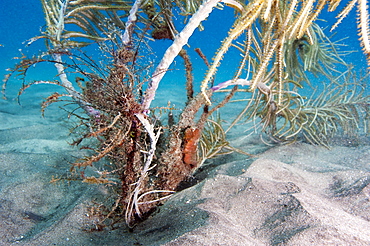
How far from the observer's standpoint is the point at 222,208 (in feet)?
6.20

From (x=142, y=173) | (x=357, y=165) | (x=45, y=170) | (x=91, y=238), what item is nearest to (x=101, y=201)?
(x=91, y=238)

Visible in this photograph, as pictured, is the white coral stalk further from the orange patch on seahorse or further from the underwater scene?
the orange patch on seahorse

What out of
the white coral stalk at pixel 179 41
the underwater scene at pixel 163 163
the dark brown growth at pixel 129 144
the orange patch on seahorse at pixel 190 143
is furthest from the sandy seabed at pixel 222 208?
the white coral stalk at pixel 179 41

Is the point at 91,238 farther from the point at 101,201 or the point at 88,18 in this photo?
the point at 88,18

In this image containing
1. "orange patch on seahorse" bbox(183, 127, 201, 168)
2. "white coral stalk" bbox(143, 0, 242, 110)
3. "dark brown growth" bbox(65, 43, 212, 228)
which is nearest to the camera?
"dark brown growth" bbox(65, 43, 212, 228)

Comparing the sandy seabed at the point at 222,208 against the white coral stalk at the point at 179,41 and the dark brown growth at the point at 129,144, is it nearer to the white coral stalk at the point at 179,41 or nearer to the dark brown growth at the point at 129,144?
the dark brown growth at the point at 129,144

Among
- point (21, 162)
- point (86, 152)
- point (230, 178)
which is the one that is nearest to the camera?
point (230, 178)

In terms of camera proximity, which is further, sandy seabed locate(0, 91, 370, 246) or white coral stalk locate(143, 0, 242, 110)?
white coral stalk locate(143, 0, 242, 110)

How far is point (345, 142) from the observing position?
4.38 m

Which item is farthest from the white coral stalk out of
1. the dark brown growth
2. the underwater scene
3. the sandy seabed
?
the sandy seabed

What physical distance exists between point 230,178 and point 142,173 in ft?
3.09

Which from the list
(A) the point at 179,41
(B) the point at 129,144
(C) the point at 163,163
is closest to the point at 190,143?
(C) the point at 163,163

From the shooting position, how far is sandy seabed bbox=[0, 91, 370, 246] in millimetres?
1521

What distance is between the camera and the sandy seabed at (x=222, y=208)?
A: 1.52 meters
